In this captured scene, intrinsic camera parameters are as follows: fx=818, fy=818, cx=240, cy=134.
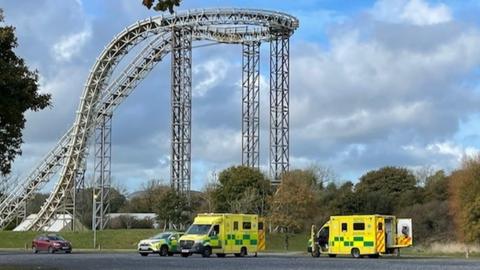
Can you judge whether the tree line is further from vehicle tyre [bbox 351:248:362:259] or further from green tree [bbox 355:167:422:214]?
vehicle tyre [bbox 351:248:362:259]

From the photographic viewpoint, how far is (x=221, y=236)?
164 ft

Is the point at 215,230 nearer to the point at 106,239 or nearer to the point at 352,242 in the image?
the point at 352,242

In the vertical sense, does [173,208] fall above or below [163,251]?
above

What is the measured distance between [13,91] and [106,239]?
149 ft

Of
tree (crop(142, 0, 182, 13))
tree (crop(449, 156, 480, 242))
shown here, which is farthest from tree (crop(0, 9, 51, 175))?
tree (crop(449, 156, 480, 242))

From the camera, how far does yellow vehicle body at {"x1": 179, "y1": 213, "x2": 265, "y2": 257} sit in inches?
1922

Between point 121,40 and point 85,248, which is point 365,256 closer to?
point 85,248

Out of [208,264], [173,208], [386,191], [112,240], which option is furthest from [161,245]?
[386,191]

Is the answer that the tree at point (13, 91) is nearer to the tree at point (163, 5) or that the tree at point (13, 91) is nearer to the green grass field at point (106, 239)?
the tree at point (163, 5)

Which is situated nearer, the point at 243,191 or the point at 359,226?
the point at 359,226

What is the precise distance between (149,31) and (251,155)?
48.0 feet

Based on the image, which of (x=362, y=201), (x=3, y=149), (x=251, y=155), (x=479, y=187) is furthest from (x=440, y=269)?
(x=362, y=201)

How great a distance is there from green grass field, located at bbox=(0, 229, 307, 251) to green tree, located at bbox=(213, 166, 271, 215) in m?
4.61

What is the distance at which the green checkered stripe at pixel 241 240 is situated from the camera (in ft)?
165
